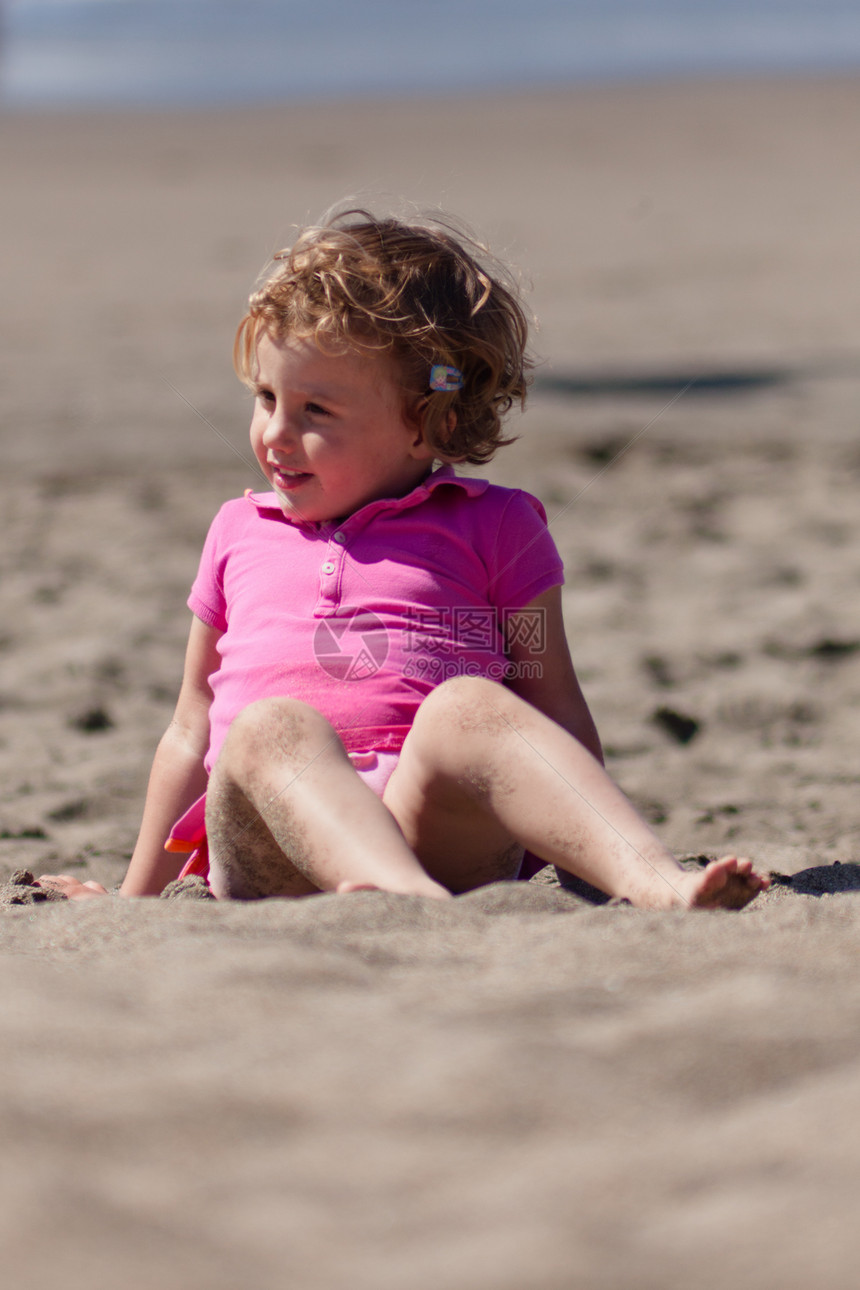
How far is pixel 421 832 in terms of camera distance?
2039 mm

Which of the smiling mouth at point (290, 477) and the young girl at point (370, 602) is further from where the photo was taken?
the smiling mouth at point (290, 477)

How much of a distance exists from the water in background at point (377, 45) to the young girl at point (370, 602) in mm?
26865

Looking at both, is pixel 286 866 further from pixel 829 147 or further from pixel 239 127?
pixel 239 127

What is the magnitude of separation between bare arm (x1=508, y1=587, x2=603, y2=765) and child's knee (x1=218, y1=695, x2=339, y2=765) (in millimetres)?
419

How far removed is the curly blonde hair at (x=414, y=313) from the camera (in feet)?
7.21

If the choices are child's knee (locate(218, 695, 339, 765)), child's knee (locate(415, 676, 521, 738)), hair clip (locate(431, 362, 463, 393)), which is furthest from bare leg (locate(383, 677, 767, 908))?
hair clip (locate(431, 362, 463, 393))

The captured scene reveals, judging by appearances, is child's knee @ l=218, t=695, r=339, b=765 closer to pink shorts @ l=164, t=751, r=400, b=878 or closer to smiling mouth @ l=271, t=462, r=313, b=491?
pink shorts @ l=164, t=751, r=400, b=878

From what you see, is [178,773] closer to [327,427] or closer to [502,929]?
[327,427]

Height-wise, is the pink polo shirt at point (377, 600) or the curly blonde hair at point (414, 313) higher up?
the curly blonde hair at point (414, 313)

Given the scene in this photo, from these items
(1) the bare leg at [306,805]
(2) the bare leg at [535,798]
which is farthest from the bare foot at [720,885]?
(1) the bare leg at [306,805]

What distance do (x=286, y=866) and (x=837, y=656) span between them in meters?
2.18

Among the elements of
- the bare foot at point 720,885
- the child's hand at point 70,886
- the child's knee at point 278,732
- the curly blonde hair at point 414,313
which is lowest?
the child's hand at point 70,886

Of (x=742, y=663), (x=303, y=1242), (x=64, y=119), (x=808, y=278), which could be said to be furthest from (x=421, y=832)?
(x=64, y=119)

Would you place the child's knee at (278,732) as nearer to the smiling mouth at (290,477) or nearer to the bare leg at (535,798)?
the bare leg at (535,798)
